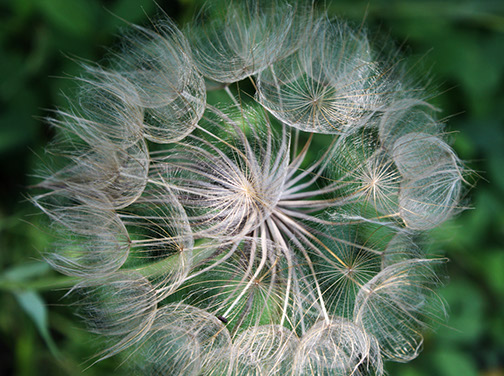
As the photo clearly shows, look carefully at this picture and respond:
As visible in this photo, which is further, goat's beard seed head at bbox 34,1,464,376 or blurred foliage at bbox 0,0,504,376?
blurred foliage at bbox 0,0,504,376

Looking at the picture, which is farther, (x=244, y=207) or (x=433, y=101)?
(x=433, y=101)

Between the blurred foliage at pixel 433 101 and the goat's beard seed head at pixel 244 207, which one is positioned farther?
the blurred foliage at pixel 433 101

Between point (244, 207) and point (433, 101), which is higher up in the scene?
point (433, 101)

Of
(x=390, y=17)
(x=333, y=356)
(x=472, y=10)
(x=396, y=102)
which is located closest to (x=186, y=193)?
(x=333, y=356)

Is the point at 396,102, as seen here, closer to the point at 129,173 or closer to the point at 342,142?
the point at 342,142
